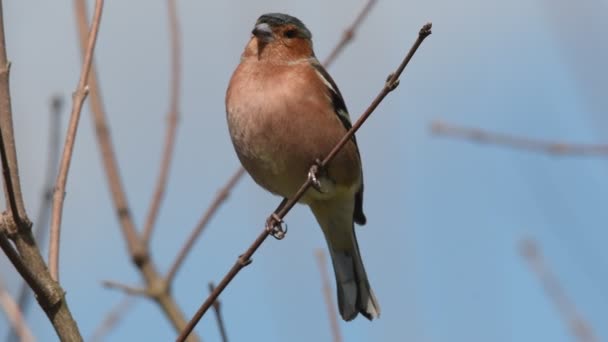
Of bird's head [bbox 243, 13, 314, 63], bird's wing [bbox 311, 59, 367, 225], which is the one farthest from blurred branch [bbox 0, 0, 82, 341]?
bird's head [bbox 243, 13, 314, 63]

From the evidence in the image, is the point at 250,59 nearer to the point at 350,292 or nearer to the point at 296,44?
the point at 296,44

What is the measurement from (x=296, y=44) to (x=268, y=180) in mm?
1011

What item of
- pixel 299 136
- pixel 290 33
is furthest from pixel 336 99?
pixel 290 33

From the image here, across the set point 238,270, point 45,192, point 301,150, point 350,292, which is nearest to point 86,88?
point 45,192

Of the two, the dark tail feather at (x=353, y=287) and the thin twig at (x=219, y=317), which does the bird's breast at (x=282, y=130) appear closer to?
the dark tail feather at (x=353, y=287)

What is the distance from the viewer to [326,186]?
4.73 meters

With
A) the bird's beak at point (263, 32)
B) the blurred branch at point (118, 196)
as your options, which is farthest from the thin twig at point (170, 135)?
the bird's beak at point (263, 32)

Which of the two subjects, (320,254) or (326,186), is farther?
(326,186)

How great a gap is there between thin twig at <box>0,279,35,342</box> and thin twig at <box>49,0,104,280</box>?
0.16 meters

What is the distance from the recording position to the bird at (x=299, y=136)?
179 inches

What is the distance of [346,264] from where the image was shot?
5125mm

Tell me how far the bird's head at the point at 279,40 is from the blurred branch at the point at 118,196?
1.41m

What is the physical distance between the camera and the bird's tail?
470 centimetres

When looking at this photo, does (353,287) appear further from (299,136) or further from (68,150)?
(68,150)
